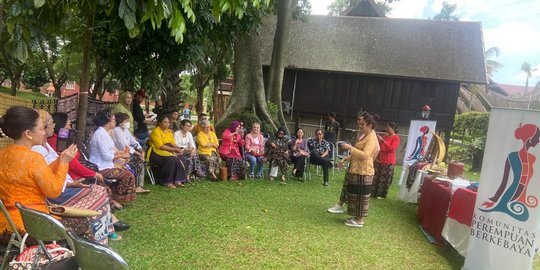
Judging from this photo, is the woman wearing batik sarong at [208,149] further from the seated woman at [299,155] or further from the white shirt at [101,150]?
the white shirt at [101,150]

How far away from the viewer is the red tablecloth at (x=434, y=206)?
5047 mm

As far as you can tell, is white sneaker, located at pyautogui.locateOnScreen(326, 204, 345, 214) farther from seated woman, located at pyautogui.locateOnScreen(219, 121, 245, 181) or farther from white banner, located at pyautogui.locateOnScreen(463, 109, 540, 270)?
seated woman, located at pyautogui.locateOnScreen(219, 121, 245, 181)

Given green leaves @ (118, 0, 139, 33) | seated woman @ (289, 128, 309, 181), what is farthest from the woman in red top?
green leaves @ (118, 0, 139, 33)

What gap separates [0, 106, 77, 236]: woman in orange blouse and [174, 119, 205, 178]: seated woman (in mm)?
4383

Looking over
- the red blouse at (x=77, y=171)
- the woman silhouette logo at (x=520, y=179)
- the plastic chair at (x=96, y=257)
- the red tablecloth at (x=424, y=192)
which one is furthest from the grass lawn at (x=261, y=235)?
the plastic chair at (x=96, y=257)

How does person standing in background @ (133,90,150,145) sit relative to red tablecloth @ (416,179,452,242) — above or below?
above

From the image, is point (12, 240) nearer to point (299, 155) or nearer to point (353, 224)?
point (353, 224)

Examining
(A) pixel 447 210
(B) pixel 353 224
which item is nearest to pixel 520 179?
(A) pixel 447 210

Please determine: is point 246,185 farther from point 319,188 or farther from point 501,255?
point 501,255

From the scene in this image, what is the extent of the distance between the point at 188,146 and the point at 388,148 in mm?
3912

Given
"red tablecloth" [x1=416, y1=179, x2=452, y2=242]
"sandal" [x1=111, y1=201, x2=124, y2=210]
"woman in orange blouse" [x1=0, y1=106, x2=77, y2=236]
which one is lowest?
"sandal" [x1=111, y1=201, x2=124, y2=210]

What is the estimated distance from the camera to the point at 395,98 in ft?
55.1

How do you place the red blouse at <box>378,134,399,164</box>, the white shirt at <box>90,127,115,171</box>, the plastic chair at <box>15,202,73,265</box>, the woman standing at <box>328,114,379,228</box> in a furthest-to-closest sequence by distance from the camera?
the red blouse at <box>378,134,399,164</box> < the woman standing at <box>328,114,379,228</box> < the white shirt at <box>90,127,115,171</box> < the plastic chair at <box>15,202,73,265</box>

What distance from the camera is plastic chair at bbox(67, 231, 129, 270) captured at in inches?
65.5
